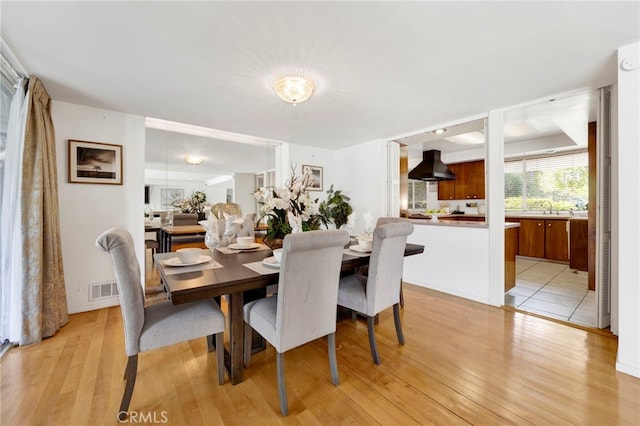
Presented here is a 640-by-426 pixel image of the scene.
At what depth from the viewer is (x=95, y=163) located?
2854 millimetres

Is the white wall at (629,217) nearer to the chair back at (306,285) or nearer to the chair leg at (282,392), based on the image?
the chair back at (306,285)

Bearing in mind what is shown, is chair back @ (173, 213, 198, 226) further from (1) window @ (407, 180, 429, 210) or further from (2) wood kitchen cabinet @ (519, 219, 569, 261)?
(2) wood kitchen cabinet @ (519, 219, 569, 261)

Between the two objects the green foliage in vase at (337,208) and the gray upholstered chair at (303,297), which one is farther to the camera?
the green foliage in vase at (337,208)

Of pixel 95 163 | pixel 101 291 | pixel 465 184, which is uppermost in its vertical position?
pixel 465 184

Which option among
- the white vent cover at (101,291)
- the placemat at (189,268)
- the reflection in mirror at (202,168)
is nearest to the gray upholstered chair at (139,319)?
the placemat at (189,268)

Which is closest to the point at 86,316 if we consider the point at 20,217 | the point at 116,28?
the point at 20,217

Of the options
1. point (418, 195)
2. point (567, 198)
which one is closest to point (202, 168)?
point (418, 195)

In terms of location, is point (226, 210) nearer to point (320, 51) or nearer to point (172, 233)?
point (172, 233)

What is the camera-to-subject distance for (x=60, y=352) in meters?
1.99

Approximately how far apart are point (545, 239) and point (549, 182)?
1.19 meters

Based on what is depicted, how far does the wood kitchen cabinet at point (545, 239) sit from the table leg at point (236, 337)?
5.98 meters

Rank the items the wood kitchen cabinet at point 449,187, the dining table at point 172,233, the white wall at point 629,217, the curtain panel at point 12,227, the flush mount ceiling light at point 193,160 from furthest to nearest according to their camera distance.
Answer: the wood kitchen cabinet at point 449,187 → the flush mount ceiling light at point 193,160 → the dining table at point 172,233 → the curtain panel at point 12,227 → the white wall at point 629,217

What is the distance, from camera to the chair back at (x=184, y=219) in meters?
4.27

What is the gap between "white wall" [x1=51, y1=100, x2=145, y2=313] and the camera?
8.91 ft
